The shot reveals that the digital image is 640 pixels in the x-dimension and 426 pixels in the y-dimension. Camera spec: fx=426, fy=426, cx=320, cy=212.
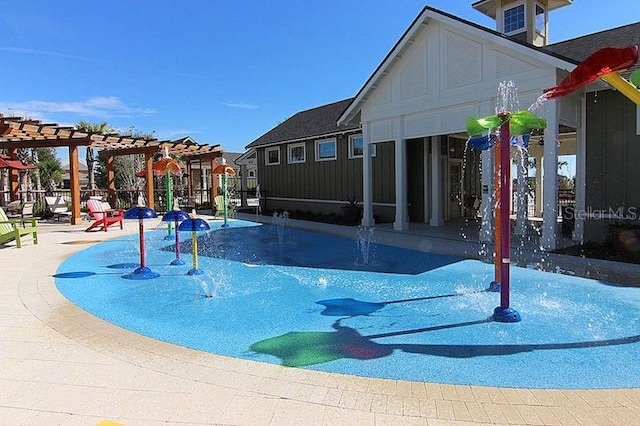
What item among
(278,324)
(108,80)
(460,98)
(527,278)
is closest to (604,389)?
(278,324)

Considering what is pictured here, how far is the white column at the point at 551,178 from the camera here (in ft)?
29.3

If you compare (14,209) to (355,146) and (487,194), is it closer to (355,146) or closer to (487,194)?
(355,146)

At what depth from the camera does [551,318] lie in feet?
17.4

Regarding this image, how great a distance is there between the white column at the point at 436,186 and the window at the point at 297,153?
6.82 m

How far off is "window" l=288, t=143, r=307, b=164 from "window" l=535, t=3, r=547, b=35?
32.6 ft

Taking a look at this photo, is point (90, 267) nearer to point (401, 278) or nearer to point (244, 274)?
point (244, 274)

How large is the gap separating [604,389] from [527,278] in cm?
413

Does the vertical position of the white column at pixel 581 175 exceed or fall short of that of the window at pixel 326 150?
it falls short

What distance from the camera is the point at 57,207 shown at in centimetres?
Result: 1958

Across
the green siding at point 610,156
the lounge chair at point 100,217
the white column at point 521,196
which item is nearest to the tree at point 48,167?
the lounge chair at point 100,217

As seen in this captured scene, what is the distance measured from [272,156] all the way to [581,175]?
1459 centimetres

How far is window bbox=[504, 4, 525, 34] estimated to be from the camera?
1343cm

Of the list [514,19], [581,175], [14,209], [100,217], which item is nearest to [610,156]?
[581,175]

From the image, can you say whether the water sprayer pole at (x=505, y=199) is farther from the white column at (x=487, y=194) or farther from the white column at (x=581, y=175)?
the white column at (x=581, y=175)
